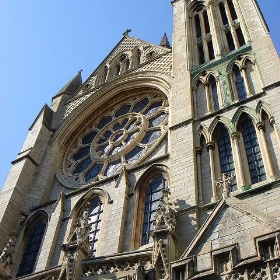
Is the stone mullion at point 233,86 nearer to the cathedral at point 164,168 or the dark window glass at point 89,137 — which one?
the cathedral at point 164,168

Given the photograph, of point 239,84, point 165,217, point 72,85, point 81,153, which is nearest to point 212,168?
point 165,217

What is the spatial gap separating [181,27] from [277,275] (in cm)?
1482

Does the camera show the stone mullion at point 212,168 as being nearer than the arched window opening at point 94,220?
Yes

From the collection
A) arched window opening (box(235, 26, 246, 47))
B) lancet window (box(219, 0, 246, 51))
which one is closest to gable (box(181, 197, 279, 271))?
lancet window (box(219, 0, 246, 51))

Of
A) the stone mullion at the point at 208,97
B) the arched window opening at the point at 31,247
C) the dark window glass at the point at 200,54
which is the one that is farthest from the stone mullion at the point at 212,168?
the arched window opening at the point at 31,247

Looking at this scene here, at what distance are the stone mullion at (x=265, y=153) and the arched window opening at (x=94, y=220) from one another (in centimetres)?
561

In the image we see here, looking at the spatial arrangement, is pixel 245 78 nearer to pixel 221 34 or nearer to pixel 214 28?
pixel 221 34

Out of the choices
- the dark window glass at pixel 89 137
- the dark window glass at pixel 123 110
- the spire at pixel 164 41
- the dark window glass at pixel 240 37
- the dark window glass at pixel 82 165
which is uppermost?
the spire at pixel 164 41

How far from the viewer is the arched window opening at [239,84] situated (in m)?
14.8

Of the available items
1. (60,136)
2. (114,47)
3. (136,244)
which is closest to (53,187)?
(60,136)

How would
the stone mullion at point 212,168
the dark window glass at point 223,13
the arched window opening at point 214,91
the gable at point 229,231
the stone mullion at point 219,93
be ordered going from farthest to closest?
the dark window glass at point 223,13, the arched window opening at point 214,91, the stone mullion at point 219,93, the stone mullion at point 212,168, the gable at point 229,231

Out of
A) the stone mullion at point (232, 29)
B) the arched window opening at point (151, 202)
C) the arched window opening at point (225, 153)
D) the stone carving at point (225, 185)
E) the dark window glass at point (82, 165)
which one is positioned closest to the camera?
the stone carving at point (225, 185)

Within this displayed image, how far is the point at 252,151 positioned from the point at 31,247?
8197 mm

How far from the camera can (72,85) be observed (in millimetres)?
25375
